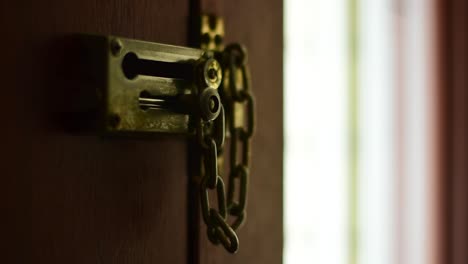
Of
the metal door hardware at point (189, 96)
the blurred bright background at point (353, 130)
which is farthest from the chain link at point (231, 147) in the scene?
the blurred bright background at point (353, 130)

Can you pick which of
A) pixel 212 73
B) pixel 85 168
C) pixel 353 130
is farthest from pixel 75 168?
pixel 353 130

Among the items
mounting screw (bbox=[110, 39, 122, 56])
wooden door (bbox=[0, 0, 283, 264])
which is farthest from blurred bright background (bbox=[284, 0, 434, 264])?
mounting screw (bbox=[110, 39, 122, 56])

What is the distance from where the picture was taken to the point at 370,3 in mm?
1509

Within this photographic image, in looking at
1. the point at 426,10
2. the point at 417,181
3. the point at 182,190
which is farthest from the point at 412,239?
the point at 182,190

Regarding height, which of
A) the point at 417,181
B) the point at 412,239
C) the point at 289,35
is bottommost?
the point at 412,239

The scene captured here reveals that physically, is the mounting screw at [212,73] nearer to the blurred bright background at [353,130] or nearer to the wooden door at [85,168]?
the wooden door at [85,168]

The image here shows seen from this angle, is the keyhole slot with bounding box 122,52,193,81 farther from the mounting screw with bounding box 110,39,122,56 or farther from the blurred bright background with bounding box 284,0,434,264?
the blurred bright background with bounding box 284,0,434,264

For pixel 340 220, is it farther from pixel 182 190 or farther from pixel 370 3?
pixel 182 190

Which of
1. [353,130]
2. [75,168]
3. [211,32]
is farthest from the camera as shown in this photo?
[353,130]

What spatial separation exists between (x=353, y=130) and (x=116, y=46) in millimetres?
1200

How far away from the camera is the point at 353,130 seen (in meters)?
1.58

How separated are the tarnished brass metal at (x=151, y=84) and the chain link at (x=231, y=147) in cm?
2

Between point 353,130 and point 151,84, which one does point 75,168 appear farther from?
point 353,130

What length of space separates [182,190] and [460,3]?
1075 millimetres
